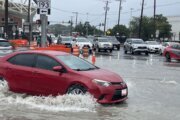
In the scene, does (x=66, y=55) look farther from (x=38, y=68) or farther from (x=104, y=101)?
(x=104, y=101)

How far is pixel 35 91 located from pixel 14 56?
4.68 feet

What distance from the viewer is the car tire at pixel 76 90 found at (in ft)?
37.4

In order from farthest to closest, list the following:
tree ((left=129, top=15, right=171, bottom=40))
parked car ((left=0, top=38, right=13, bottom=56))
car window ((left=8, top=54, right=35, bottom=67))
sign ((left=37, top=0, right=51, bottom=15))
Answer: tree ((left=129, top=15, right=171, bottom=40))
parked car ((left=0, top=38, right=13, bottom=56))
sign ((left=37, top=0, right=51, bottom=15))
car window ((left=8, top=54, right=35, bottom=67))

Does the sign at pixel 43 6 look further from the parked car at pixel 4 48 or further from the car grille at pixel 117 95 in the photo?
the car grille at pixel 117 95

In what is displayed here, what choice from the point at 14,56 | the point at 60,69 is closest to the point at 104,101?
the point at 60,69

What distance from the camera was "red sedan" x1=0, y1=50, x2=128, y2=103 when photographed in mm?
11422

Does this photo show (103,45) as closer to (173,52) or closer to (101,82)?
(173,52)

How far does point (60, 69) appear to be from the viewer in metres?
11.7

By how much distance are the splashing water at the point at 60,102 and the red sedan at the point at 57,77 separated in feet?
0.62

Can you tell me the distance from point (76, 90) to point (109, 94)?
0.87m

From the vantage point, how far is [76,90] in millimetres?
11500

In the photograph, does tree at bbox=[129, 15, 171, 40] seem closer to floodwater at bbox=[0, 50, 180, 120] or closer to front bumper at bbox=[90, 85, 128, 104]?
floodwater at bbox=[0, 50, 180, 120]

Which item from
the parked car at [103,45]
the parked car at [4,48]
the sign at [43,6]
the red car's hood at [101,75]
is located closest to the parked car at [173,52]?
the parked car at [103,45]

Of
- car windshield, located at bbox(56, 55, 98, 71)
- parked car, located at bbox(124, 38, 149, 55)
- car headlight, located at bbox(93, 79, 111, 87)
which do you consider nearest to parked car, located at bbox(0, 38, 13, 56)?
car windshield, located at bbox(56, 55, 98, 71)
